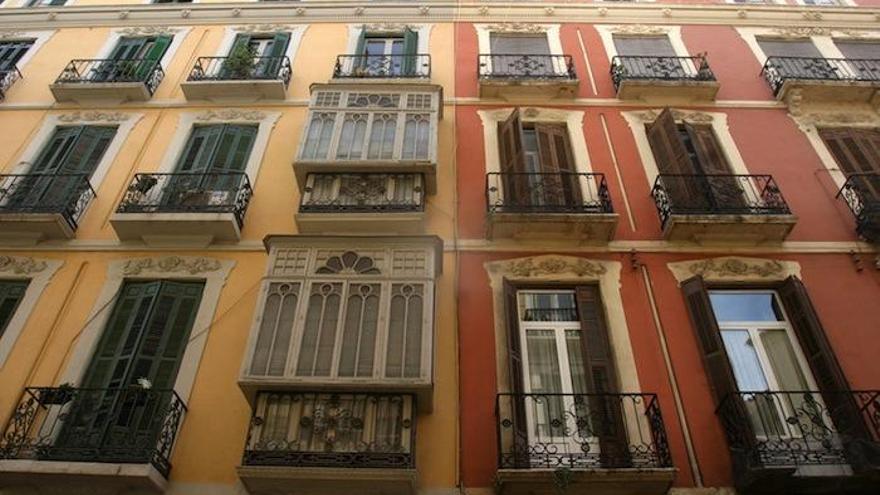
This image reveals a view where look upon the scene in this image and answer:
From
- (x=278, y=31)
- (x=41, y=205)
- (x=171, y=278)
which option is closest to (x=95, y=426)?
(x=171, y=278)

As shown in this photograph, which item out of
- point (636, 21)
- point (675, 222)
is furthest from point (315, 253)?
point (636, 21)

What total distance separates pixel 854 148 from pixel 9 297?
42.8 feet

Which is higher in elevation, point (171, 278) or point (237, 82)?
point (237, 82)

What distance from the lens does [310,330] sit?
780cm

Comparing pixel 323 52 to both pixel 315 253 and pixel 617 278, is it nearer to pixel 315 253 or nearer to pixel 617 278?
pixel 315 253

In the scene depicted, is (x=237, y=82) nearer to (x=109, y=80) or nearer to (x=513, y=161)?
(x=109, y=80)

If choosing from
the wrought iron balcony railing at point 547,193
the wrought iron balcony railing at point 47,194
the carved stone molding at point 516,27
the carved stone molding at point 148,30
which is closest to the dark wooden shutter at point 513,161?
the wrought iron balcony railing at point 547,193

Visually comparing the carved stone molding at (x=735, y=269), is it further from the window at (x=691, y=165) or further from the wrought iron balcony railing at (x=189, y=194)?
the wrought iron balcony railing at (x=189, y=194)

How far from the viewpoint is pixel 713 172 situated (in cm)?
1030

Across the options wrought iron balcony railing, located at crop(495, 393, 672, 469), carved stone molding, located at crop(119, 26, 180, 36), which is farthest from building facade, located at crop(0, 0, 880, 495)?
carved stone molding, located at crop(119, 26, 180, 36)

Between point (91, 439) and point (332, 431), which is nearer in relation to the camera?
point (332, 431)

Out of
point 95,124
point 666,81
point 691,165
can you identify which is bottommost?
point 691,165

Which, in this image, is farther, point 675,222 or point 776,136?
point 776,136

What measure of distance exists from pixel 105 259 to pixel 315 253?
10.7 feet
